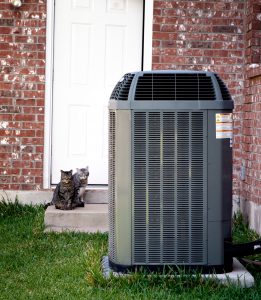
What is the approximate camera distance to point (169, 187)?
5.37 meters

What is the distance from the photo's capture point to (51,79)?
8.72m

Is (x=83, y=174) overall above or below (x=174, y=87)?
below

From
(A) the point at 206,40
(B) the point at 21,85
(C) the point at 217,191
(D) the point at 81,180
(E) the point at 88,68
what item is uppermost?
(A) the point at 206,40

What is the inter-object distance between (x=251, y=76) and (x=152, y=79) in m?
3.00

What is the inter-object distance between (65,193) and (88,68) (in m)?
1.66

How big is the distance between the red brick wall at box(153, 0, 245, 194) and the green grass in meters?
1.97

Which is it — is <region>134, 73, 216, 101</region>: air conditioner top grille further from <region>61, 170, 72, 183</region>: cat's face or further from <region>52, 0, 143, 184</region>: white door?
<region>52, 0, 143, 184</region>: white door

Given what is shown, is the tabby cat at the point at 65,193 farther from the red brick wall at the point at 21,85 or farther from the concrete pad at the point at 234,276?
the concrete pad at the point at 234,276

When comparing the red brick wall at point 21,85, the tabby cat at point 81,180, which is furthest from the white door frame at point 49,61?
the tabby cat at point 81,180

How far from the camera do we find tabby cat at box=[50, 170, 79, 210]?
8.05 m

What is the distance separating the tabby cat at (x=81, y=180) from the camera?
8297mm

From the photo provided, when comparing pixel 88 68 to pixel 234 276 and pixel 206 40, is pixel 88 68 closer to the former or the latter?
pixel 206 40

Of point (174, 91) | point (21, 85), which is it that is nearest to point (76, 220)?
point (21, 85)

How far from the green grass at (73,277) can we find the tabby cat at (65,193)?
1.89 feet
